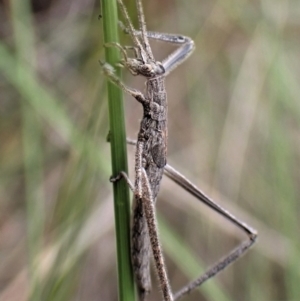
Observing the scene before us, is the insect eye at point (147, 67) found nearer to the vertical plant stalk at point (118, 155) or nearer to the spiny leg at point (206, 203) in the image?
the vertical plant stalk at point (118, 155)

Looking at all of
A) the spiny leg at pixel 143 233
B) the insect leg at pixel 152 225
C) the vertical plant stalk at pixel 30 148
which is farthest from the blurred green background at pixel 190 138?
the insect leg at pixel 152 225

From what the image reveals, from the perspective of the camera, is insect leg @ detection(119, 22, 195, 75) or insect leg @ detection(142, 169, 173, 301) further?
insect leg @ detection(119, 22, 195, 75)

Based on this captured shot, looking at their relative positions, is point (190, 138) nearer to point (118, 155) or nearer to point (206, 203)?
point (206, 203)

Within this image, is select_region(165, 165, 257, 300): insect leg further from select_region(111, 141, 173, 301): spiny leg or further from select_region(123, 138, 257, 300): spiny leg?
select_region(111, 141, 173, 301): spiny leg

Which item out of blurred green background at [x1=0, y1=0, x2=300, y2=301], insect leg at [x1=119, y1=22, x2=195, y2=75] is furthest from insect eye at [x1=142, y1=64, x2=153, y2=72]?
blurred green background at [x1=0, y1=0, x2=300, y2=301]

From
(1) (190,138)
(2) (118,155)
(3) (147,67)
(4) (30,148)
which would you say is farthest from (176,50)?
(1) (190,138)

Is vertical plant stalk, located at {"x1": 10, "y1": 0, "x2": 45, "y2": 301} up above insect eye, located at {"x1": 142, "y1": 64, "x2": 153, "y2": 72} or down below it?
below

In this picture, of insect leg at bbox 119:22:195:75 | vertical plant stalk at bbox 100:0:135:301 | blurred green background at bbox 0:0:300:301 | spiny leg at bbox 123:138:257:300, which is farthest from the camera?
blurred green background at bbox 0:0:300:301
